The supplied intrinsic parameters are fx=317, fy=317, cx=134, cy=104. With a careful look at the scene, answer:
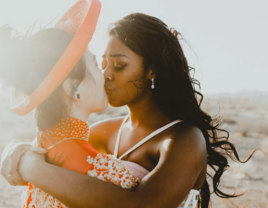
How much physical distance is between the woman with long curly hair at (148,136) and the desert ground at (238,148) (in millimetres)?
472

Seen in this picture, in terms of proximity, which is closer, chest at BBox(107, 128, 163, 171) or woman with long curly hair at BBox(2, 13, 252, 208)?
→ woman with long curly hair at BBox(2, 13, 252, 208)

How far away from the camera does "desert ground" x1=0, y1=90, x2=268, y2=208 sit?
209 inches

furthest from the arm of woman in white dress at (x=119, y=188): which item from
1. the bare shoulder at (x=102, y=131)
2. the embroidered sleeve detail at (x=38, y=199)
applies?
the bare shoulder at (x=102, y=131)

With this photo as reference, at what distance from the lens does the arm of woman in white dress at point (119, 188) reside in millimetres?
1710

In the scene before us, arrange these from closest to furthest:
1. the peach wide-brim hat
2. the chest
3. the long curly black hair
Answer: the peach wide-brim hat < the chest < the long curly black hair

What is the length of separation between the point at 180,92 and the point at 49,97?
1.08 meters

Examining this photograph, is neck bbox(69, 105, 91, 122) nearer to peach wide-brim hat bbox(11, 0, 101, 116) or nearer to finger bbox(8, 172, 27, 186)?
peach wide-brim hat bbox(11, 0, 101, 116)

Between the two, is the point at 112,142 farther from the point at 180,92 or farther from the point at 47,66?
the point at 47,66

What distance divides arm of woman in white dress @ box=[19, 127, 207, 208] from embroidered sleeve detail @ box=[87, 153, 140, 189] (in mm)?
74

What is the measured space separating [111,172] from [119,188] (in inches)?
5.3

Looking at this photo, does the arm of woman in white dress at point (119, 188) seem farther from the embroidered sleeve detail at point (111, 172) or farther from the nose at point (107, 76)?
the nose at point (107, 76)

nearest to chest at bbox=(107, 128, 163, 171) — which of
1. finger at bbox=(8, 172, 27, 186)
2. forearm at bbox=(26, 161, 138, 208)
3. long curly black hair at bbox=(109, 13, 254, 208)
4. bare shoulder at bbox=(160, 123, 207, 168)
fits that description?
bare shoulder at bbox=(160, 123, 207, 168)

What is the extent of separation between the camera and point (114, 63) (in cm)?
236

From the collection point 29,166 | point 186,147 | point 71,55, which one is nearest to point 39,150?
point 29,166
